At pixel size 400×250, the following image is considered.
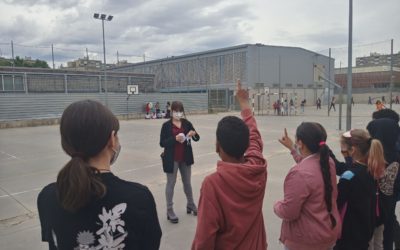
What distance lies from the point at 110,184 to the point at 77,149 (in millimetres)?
215

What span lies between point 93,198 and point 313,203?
1.73m

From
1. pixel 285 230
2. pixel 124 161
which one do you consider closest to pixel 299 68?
pixel 124 161

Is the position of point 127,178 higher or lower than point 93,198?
lower

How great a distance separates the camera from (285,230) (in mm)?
2686

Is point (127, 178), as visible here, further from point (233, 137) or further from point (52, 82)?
point (52, 82)

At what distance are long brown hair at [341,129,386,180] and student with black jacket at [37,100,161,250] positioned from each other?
80.2 inches

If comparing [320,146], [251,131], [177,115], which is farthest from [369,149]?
[177,115]

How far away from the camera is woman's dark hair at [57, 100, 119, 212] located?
135 centimetres

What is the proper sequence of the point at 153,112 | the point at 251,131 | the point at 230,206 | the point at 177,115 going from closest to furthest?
the point at 230,206 → the point at 251,131 → the point at 177,115 → the point at 153,112

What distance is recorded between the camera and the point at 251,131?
2.74 m

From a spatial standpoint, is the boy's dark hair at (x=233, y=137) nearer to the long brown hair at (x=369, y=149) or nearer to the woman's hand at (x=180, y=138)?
the long brown hair at (x=369, y=149)

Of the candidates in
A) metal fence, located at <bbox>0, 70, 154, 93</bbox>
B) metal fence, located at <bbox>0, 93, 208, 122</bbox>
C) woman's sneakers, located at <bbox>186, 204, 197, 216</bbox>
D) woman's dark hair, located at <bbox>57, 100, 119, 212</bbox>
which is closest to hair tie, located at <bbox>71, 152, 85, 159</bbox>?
woman's dark hair, located at <bbox>57, 100, 119, 212</bbox>

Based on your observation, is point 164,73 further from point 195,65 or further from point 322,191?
point 322,191

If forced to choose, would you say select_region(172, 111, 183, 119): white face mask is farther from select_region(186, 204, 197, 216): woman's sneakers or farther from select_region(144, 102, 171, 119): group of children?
select_region(144, 102, 171, 119): group of children
